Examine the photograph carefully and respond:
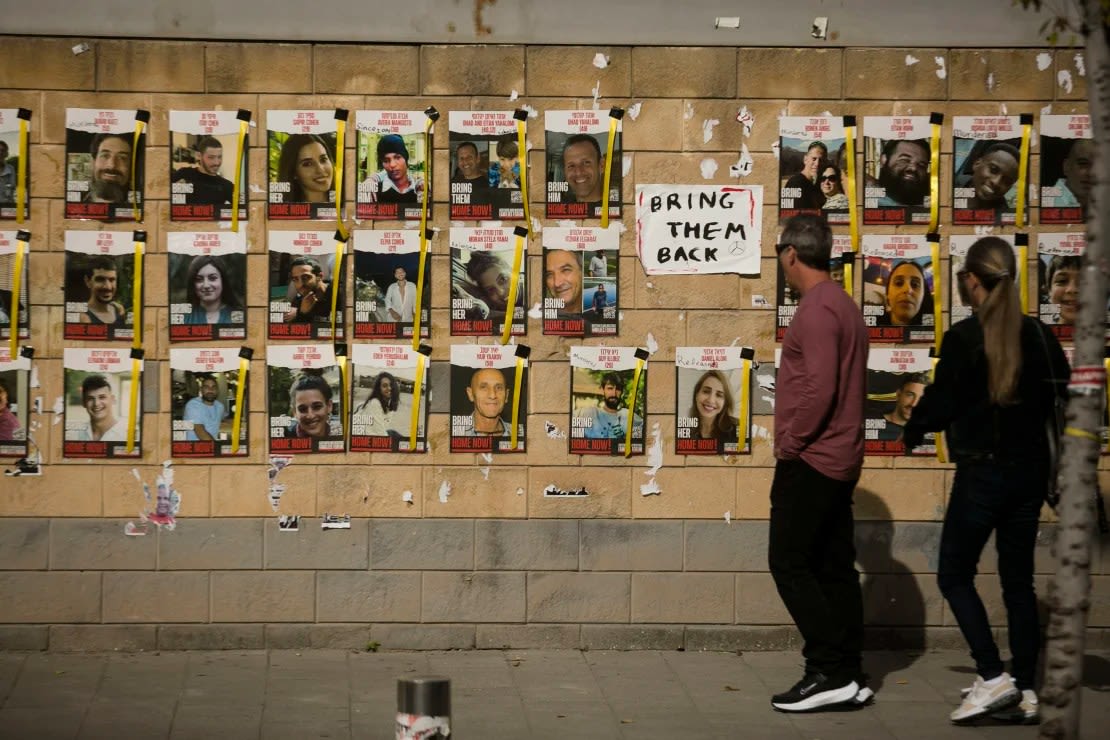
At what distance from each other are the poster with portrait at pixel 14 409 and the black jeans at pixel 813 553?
148 inches

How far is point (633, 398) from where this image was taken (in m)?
7.43

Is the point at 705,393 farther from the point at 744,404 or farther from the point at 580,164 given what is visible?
the point at 580,164

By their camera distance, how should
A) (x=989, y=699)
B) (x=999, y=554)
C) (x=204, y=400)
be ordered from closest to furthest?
(x=989, y=699) → (x=999, y=554) → (x=204, y=400)

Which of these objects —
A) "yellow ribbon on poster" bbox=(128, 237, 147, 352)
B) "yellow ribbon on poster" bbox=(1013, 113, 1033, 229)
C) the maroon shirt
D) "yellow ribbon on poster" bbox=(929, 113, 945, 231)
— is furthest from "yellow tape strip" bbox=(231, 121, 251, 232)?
"yellow ribbon on poster" bbox=(1013, 113, 1033, 229)

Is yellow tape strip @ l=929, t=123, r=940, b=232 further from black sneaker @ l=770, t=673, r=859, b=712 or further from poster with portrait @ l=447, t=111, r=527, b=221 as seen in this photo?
black sneaker @ l=770, t=673, r=859, b=712

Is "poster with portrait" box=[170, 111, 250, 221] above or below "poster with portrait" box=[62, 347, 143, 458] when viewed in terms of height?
above

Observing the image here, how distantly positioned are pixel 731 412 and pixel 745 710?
1686 mm

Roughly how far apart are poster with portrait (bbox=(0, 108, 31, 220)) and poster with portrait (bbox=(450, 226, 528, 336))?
2147 millimetres

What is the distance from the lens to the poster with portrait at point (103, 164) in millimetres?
7254

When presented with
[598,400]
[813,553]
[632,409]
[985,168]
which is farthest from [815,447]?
[985,168]

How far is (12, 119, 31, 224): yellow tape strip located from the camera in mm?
7227

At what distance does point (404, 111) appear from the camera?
7.33 metres

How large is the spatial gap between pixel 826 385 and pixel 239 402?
3.00 m

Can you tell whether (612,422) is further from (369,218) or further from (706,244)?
(369,218)
